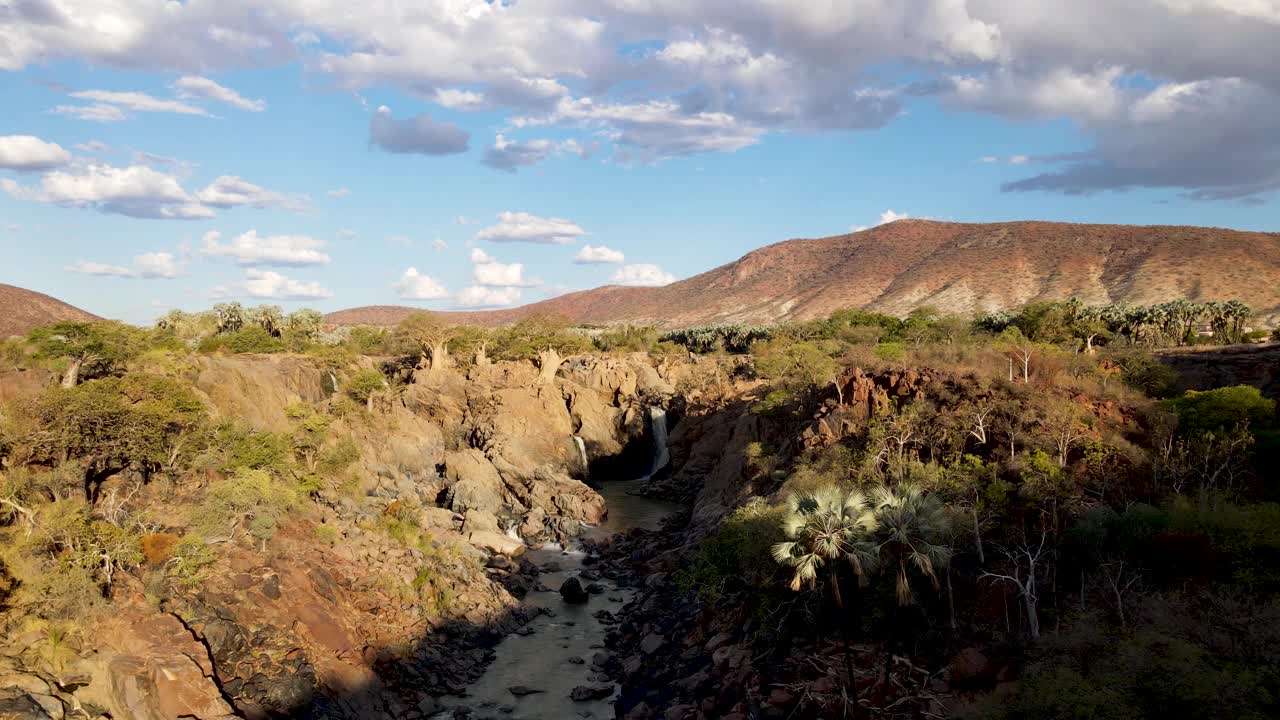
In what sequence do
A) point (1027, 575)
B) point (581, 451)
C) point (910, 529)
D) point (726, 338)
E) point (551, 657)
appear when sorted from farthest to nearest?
point (726, 338)
point (581, 451)
point (551, 657)
point (1027, 575)
point (910, 529)

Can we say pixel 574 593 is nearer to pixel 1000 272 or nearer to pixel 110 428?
pixel 110 428

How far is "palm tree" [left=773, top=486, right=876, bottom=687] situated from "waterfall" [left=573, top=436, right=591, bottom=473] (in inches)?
1584

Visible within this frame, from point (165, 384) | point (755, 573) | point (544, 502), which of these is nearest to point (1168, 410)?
point (755, 573)

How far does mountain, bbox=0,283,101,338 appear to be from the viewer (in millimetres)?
85750

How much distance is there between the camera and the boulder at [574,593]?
107 feet

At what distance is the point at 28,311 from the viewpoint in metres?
93.0

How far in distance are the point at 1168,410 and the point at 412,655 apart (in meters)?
28.5

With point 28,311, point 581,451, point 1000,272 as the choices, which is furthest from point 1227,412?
point 1000,272

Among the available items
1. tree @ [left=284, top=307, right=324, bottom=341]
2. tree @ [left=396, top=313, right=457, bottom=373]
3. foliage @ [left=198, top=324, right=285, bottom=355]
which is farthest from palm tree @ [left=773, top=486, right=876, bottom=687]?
tree @ [left=284, top=307, right=324, bottom=341]

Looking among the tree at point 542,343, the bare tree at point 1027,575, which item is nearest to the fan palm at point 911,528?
the bare tree at point 1027,575

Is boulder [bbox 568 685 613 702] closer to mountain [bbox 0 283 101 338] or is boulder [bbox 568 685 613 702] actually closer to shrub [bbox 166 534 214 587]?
shrub [bbox 166 534 214 587]

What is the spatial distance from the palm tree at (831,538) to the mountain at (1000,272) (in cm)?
9358

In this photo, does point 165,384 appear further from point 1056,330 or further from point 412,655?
point 1056,330

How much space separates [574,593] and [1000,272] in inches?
5034
